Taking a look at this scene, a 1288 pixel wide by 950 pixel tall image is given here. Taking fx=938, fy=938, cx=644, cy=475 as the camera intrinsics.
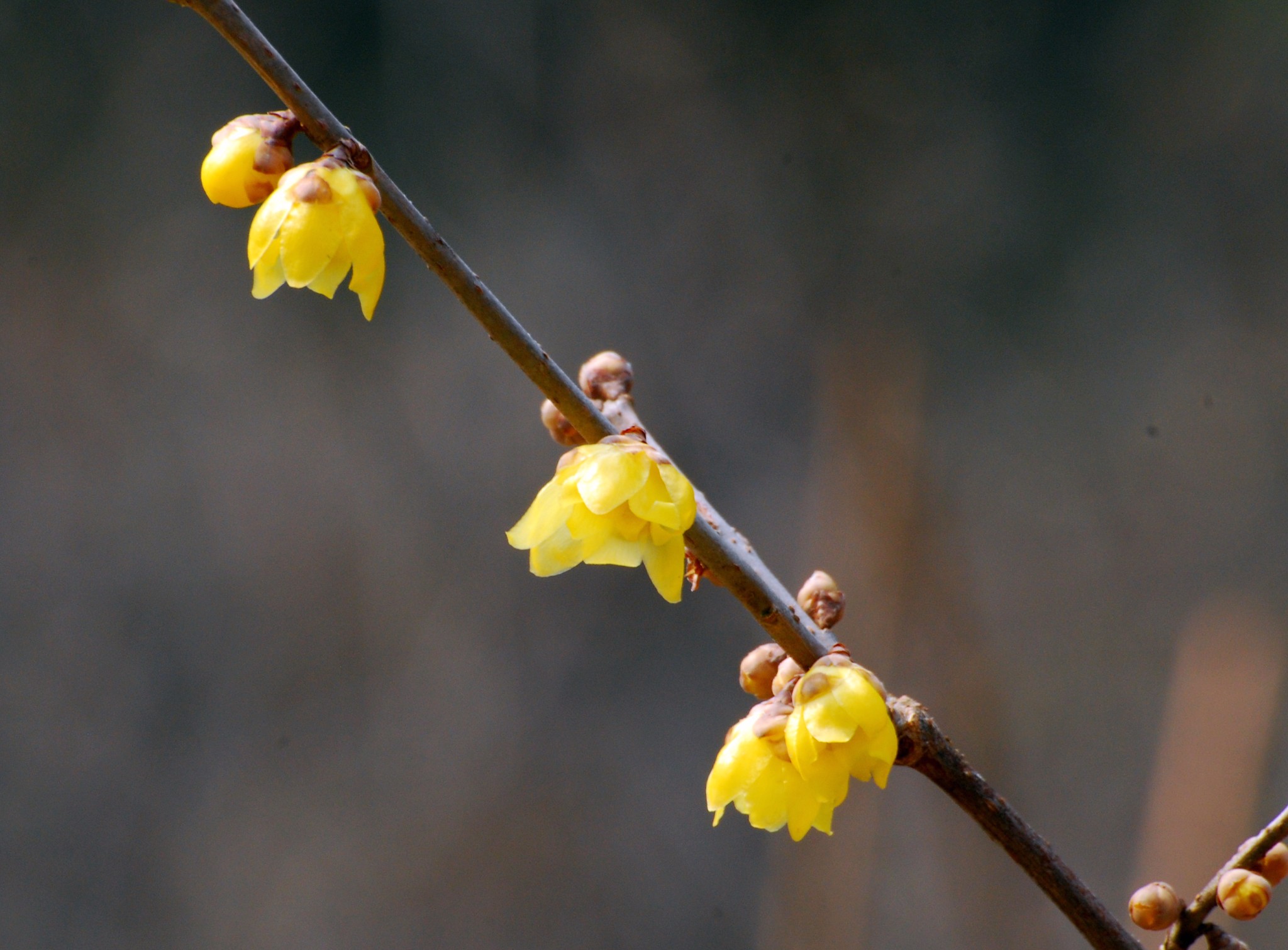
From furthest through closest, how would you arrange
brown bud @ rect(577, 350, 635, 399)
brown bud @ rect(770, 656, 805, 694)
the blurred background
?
the blurred background, brown bud @ rect(577, 350, 635, 399), brown bud @ rect(770, 656, 805, 694)

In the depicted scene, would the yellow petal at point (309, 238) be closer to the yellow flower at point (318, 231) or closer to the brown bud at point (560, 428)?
the yellow flower at point (318, 231)

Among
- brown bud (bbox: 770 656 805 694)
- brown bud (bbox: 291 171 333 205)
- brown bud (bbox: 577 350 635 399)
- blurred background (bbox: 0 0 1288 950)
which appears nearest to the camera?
brown bud (bbox: 291 171 333 205)

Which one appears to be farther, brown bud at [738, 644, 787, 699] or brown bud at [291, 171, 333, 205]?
brown bud at [738, 644, 787, 699]

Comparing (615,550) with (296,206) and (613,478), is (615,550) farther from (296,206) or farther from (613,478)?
(296,206)

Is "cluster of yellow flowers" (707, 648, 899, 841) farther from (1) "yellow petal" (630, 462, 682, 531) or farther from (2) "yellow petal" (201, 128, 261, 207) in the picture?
(2) "yellow petal" (201, 128, 261, 207)

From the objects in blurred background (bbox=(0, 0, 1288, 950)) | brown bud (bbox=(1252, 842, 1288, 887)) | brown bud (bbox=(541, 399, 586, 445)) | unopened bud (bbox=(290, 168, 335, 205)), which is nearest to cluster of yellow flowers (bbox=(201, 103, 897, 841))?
unopened bud (bbox=(290, 168, 335, 205))

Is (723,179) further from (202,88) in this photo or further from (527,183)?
(202,88)

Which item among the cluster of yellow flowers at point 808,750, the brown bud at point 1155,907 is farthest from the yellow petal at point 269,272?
the brown bud at point 1155,907

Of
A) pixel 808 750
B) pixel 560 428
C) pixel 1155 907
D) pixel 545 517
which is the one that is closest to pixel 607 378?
pixel 560 428

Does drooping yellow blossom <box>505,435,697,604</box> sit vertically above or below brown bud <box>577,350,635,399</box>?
below
